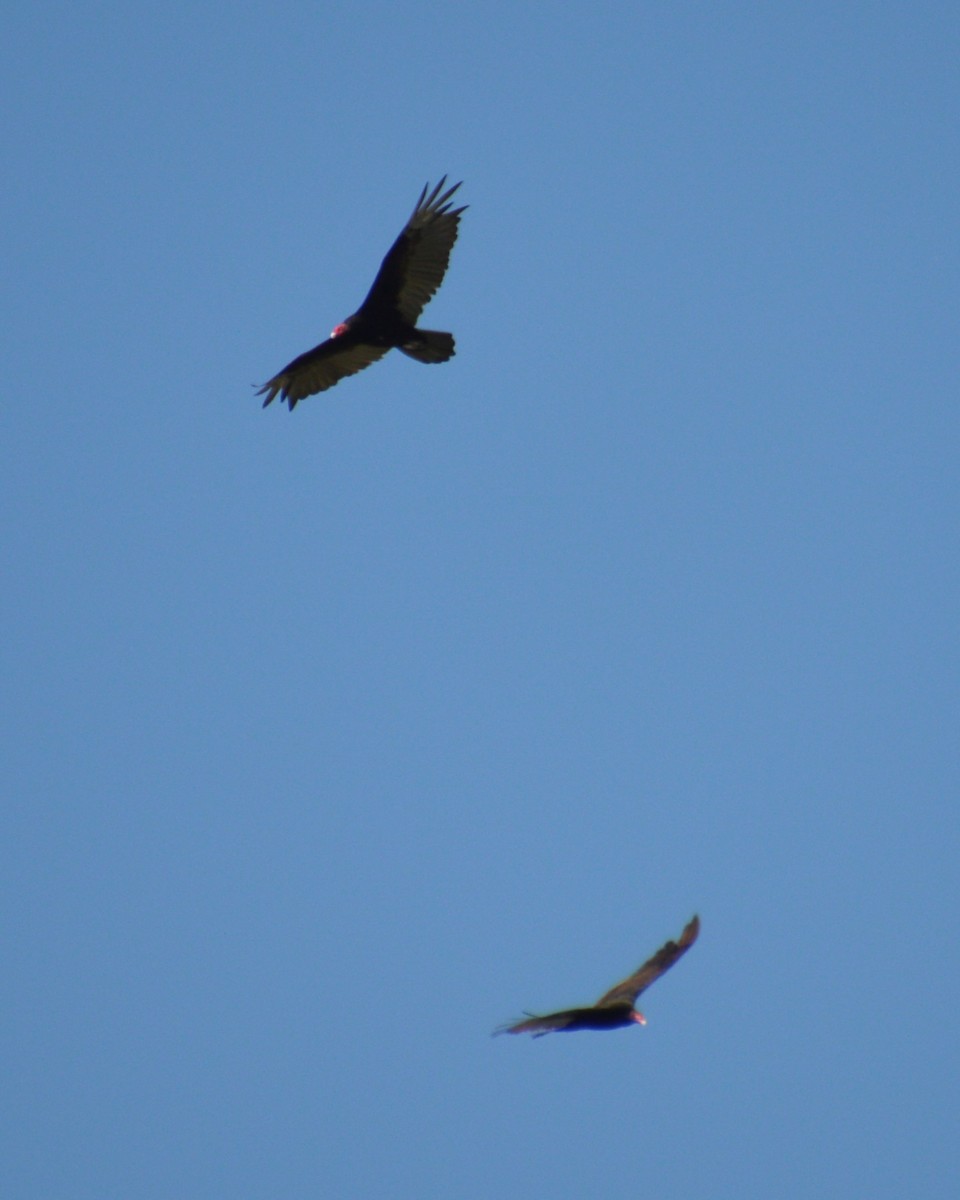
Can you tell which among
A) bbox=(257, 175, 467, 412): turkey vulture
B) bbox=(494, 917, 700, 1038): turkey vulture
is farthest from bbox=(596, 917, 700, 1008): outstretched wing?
bbox=(257, 175, 467, 412): turkey vulture

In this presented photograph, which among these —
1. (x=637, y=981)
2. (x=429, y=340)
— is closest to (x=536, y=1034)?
(x=637, y=981)

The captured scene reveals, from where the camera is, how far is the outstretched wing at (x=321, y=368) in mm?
17281

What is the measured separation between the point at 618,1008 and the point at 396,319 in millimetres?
8085

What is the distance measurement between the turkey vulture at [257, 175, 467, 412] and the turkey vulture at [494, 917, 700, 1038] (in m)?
6.92

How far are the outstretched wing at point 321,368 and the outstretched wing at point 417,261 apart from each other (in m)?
0.62

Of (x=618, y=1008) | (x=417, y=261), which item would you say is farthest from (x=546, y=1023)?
(x=417, y=261)

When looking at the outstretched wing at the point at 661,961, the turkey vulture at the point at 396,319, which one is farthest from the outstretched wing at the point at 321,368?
the outstretched wing at the point at 661,961

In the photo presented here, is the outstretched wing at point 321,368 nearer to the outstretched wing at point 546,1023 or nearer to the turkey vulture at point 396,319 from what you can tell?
the turkey vulture at point 396,319

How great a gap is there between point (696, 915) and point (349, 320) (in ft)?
24.4

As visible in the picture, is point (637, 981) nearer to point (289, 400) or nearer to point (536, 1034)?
point (536, 1034)

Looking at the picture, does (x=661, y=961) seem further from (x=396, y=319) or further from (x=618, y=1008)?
(x=396, y=319)

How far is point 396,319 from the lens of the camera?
1678 cm

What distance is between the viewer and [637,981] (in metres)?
11.3

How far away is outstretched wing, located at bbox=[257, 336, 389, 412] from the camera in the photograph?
17.3m
